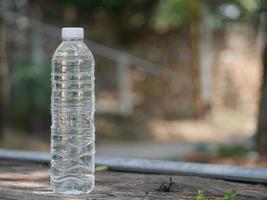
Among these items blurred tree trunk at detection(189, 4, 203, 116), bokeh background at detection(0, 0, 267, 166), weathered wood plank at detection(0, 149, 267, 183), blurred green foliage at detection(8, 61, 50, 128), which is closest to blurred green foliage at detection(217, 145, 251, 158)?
bokeh background at detection(0, 0, 267, 166)

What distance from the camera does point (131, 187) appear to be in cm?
385

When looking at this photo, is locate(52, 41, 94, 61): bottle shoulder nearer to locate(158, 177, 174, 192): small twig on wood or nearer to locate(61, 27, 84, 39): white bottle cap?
locate(61, 27, 84, 39): white bottle cap

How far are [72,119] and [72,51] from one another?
38 centimetres

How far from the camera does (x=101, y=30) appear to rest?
53.8 feet

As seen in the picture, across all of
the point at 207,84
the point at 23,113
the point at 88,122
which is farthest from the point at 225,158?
the point at 207,84

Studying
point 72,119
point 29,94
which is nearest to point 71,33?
point 72,119

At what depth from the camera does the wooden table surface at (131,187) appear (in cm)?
359

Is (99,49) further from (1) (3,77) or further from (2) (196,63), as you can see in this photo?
(2) (196,63)

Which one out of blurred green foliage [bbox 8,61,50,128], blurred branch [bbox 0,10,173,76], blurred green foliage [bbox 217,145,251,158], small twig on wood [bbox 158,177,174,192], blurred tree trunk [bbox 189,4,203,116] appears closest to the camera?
small twig on wood [bbox 158,177,174,192]

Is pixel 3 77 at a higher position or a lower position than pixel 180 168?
higher

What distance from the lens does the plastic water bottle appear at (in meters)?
3.77

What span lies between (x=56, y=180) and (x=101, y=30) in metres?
12.8

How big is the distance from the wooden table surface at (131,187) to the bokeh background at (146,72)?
6.57 meters

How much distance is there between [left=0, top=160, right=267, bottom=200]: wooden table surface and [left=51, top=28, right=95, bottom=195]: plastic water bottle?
127 millimetres
